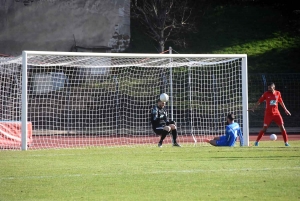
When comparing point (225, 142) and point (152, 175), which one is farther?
point (225, 142)

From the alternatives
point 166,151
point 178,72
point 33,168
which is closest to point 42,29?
point 178,72

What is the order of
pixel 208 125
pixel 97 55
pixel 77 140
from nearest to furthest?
pixel 97 55
pixel 77 140
pixel 208 125

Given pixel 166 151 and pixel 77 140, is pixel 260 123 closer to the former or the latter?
pixel 77 140

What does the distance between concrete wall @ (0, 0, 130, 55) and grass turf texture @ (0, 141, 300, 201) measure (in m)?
20.9

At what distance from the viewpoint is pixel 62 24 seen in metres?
37.1

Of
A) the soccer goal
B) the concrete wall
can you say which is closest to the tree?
the concrete wall

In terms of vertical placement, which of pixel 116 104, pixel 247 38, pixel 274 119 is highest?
pixel 247 38

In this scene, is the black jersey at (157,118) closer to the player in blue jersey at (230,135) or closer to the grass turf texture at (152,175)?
the player in blue jersey at (230,135)

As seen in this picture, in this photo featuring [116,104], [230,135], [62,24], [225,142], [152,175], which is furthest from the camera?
[62,24]

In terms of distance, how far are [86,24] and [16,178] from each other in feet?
87.8

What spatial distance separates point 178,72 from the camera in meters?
28.9

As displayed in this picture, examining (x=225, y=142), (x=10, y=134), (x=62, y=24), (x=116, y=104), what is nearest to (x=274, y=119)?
(x=225, y=142)

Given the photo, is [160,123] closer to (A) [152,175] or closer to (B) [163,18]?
(A) [152,175]

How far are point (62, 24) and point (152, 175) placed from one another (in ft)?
87.6
